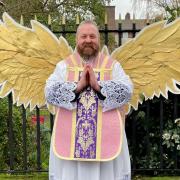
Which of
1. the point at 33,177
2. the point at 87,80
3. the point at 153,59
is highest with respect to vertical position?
the point at 153,59

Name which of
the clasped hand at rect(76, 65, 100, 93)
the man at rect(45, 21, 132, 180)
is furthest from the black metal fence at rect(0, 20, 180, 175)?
the clasped hand at rect(76, 65, 100, 93)

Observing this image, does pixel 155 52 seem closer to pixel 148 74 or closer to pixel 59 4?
pixel 148 74

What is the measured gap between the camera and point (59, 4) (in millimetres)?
20188

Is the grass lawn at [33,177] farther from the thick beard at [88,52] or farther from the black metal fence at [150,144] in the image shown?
the thick beard at [88,52]

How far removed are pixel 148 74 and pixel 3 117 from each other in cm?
243

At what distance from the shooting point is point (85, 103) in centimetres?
400

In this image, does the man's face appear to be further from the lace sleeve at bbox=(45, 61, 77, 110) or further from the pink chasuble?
the lace sleeve at bbox=(45, 61, 77, 110)

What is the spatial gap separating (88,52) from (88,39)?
0.36 ft

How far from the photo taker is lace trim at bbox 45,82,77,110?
388cm

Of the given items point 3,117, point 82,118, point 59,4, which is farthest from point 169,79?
point 59,4

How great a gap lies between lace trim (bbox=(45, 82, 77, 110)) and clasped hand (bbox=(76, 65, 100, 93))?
57 mm

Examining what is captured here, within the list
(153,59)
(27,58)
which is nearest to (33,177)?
(27,58)

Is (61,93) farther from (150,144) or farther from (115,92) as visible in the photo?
(150,144)

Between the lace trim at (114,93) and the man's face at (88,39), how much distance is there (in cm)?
27
